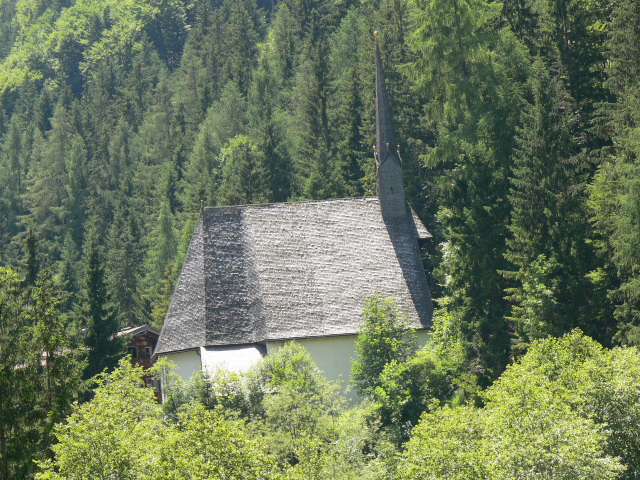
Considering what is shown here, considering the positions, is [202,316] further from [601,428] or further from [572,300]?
[601,428]

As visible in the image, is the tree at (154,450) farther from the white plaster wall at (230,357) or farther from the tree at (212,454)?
the white plaster wall at (230,357)

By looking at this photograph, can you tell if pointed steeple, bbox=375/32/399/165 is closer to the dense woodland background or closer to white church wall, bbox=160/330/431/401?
the dense woodland background

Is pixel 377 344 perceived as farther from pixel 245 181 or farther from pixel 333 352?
pixel 245 181

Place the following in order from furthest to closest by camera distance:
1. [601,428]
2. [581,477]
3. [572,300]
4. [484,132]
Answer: [484,132]
[572,300]
[601,428]
[581,477]

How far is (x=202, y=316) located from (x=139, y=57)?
319 feet

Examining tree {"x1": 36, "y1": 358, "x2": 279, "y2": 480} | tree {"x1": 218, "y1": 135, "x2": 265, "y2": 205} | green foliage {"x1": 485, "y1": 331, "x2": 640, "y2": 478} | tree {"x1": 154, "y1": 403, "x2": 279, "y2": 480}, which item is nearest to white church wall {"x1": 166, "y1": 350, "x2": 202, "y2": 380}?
tree {"x1": 36, "y1": 358, "x2": 279, "y2": 480}

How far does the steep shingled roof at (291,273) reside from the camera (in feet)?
152

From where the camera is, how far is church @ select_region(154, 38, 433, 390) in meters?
45.8

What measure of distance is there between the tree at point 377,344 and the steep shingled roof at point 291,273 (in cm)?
276

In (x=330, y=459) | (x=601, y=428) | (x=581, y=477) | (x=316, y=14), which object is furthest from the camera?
(x=316, y=14)

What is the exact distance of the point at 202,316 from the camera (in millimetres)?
46406

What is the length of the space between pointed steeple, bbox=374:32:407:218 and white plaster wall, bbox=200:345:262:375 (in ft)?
31.6

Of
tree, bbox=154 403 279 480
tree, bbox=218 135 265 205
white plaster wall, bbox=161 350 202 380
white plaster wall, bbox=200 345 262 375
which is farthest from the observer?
tree, bbox=218 135 265 205

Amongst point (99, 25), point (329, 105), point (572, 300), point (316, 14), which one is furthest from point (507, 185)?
point (99, 25)
